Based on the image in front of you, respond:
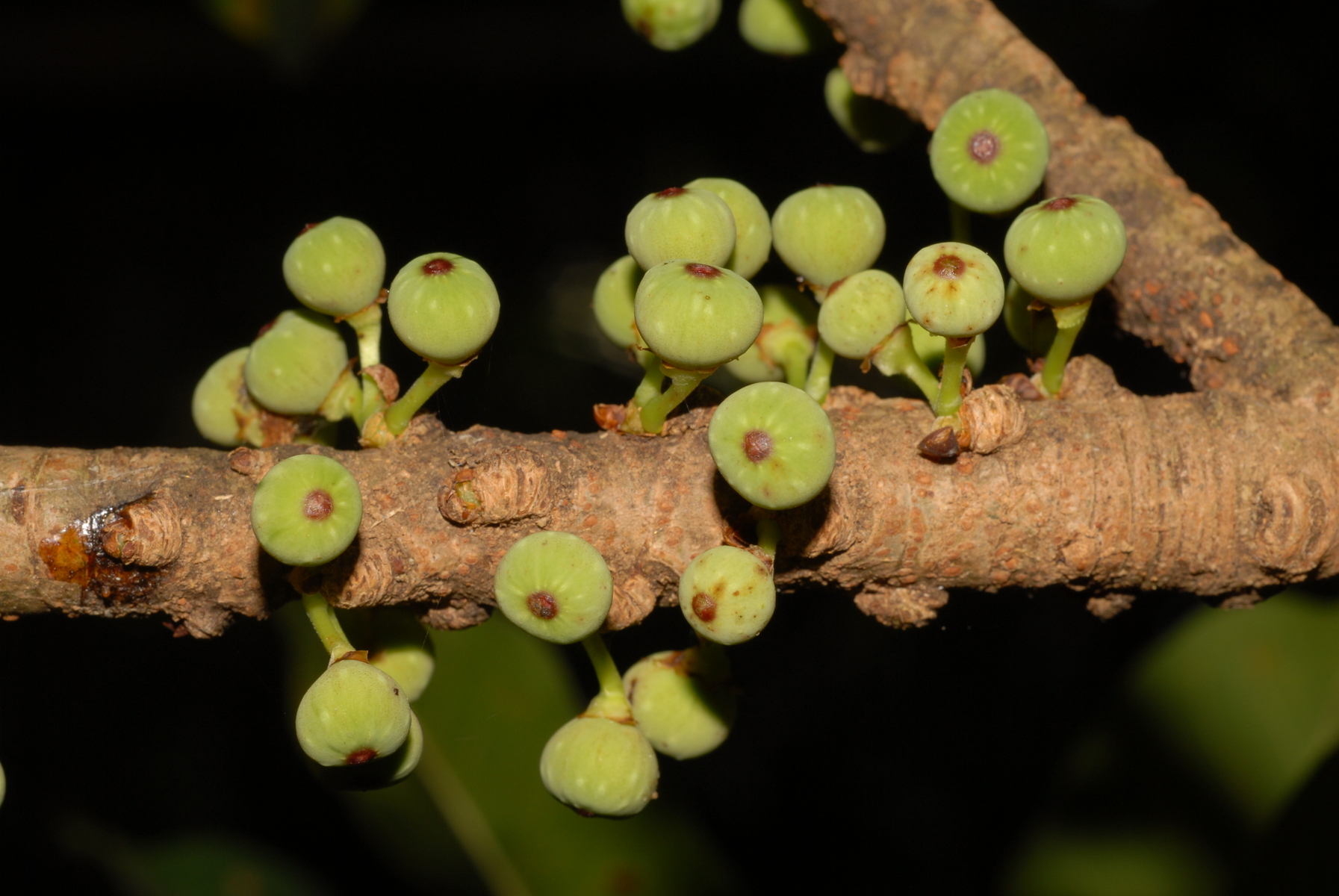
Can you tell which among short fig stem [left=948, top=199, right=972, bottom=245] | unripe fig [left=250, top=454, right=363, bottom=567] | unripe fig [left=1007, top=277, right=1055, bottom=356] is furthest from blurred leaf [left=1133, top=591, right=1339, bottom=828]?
unripe fig [left=250, top=454, right=363, bottom=567]

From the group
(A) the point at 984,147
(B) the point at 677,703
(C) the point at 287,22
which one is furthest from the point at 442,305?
(C) the point at 287,22

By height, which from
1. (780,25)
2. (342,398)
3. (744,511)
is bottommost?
(342,398)

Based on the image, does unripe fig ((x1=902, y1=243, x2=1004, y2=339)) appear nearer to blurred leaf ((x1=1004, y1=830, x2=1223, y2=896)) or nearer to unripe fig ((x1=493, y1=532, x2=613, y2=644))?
unripe fig ((x1=493, y1=532, x2=613, y2=644))

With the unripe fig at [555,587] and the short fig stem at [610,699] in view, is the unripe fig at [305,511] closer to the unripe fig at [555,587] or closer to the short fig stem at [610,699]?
the unripe fig at [555,587]

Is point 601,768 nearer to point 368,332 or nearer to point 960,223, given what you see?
point 368,332

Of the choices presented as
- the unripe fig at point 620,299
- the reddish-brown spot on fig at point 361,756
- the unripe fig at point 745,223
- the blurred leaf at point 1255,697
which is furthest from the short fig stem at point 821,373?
the blurred leaf at point 1255,697

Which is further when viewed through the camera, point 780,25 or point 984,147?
point 780,25
